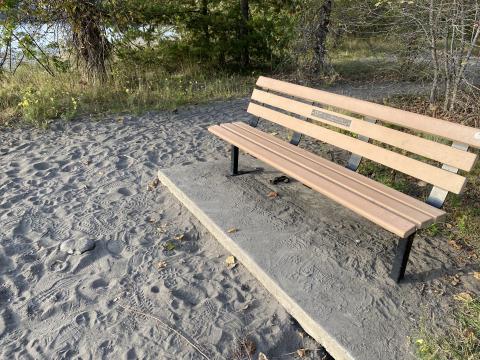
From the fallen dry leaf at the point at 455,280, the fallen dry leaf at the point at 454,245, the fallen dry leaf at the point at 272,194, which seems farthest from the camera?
the fallen dry leaf at the point at 272,194

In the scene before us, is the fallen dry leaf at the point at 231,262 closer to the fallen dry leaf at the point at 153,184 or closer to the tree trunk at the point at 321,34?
the fallen dry leaf at the point at 153,184

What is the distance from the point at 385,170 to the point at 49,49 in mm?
6297

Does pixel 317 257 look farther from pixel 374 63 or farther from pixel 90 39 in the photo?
pixel 374 63

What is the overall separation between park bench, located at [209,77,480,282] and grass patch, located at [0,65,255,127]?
3253 mm

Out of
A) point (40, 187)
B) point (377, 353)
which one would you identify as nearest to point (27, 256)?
point (40, 187)

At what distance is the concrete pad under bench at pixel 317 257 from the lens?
2406mm

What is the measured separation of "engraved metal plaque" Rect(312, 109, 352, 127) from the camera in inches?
135

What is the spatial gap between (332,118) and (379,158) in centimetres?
60

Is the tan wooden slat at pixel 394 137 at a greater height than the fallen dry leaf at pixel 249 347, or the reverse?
the tan wooden slat at pixel 394 137

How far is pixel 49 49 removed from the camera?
764cm

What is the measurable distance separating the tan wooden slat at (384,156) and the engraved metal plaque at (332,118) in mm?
100

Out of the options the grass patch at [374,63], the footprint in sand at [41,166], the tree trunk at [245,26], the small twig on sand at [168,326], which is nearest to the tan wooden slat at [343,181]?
the small twig on sand at [168,326]

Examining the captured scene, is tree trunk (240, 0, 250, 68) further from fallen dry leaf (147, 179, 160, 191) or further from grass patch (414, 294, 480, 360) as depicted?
grass patch (414, 294, 480, 360)

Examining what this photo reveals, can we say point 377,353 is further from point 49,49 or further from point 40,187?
point 49,49
